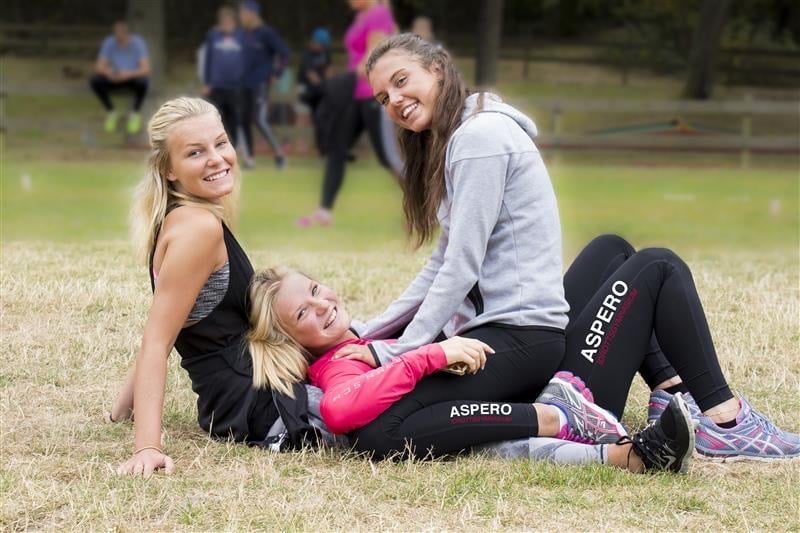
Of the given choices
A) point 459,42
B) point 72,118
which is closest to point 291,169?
point 72,118

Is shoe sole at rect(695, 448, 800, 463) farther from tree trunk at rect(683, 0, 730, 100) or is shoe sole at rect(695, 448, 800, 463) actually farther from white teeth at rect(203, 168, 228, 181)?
tree trunk at rect(683, 0, 730, 100)

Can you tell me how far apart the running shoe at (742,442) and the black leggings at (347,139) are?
19.9ft

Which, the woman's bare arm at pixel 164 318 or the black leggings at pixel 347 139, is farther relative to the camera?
the black leggings at pixel 347 139

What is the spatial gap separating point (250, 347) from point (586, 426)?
1.08 meters

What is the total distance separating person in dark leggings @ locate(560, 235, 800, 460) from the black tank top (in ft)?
3.25

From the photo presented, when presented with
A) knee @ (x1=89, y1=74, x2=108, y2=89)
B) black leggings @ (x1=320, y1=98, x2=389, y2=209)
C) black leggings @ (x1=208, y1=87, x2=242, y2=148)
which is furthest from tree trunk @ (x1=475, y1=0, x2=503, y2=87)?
black leggings @ (x1=320, y1=98, x2=389, y2=209)

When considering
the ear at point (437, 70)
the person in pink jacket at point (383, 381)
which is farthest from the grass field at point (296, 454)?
the ear at point (437, 70)

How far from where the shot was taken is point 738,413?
3.83 meters

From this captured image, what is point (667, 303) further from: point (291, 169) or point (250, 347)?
point (291, 169)

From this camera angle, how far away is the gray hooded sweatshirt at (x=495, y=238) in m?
Result: 3.69

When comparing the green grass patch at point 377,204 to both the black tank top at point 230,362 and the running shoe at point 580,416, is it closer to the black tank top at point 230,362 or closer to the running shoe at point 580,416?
the black tank top at point 230,362

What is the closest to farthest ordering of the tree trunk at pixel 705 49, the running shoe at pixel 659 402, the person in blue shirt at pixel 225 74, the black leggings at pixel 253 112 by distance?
the running shoe at pixel 659 402
the person in blue shirt at pixel 225 74
the black leggings at pixel 253 112
the tree trunk at pixel 705 49

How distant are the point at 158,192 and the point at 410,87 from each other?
87 centimetres

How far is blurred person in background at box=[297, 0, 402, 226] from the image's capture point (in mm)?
9586
